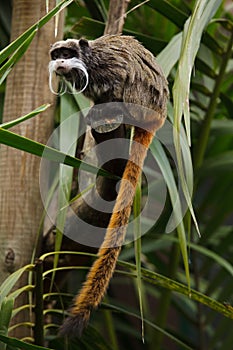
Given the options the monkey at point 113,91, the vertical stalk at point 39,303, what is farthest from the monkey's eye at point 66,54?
the vertical stalk at point 39,303

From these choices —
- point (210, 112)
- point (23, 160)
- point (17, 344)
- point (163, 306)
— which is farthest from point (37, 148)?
point (163, 306)

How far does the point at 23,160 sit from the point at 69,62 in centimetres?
38

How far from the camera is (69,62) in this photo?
0.73 m

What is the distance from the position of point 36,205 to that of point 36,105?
151 millimetres

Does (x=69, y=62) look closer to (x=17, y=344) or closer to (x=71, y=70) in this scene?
(x=71, y=70)

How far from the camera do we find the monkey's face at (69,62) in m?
0.73

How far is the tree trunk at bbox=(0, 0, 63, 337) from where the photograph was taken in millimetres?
1077

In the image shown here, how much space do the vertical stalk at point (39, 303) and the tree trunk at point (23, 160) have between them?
0.13m

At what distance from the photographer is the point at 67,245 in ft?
3.50

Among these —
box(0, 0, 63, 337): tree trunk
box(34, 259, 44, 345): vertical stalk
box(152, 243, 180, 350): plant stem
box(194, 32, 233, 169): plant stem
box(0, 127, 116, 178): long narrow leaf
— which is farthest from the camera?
box(152, 243, 180, 350): plant stem

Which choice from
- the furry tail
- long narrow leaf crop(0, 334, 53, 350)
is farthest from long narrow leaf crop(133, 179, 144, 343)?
long narrow leaf crop(0, 334, 53, 350)

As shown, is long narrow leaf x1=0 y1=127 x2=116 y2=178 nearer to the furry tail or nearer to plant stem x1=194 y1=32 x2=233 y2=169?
the furry tail

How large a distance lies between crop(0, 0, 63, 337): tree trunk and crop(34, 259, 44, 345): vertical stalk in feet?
0.42

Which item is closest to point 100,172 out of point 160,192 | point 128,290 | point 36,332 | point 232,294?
point 36,332
